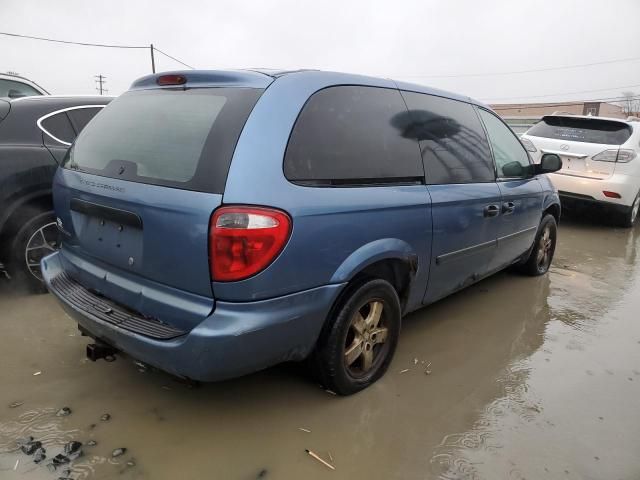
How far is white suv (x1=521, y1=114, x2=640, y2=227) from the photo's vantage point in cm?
646

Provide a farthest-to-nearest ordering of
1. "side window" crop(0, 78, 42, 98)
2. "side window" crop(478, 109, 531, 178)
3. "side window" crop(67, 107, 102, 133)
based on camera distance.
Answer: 1. "side window" crop(0, 78, 42, 98)
2. "side window" crop(67, 107, 102, 133)
3. "side window" crop(478, 109, 531, 178)

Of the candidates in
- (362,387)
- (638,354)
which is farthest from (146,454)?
(638,354)

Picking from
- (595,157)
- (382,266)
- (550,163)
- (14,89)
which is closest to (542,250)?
(550,163)

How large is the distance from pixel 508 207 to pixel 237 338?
2581 mm

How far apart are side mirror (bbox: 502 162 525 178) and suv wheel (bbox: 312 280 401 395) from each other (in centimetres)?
170

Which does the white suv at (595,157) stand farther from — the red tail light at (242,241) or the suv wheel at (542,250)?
the red tail light at (242,241)

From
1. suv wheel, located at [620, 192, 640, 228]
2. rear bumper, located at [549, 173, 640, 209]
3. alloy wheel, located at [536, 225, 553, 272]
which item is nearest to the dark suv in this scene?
alloy wheel, located at [536, 225, 553, 272]

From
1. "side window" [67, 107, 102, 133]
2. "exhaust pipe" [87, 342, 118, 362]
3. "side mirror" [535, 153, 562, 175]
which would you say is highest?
"side window" [67, 107, 102, 133]

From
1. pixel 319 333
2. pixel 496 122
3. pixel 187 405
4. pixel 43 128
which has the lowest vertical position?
pixel 187 405

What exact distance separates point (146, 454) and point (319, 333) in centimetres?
94

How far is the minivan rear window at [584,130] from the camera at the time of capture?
671 cm

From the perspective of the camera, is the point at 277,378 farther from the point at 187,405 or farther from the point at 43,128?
the point at 43,128

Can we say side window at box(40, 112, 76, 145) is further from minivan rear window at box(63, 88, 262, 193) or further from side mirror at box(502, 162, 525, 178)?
side mirror at box(502, 162, 525, 178)

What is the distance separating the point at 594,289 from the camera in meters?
4.62
